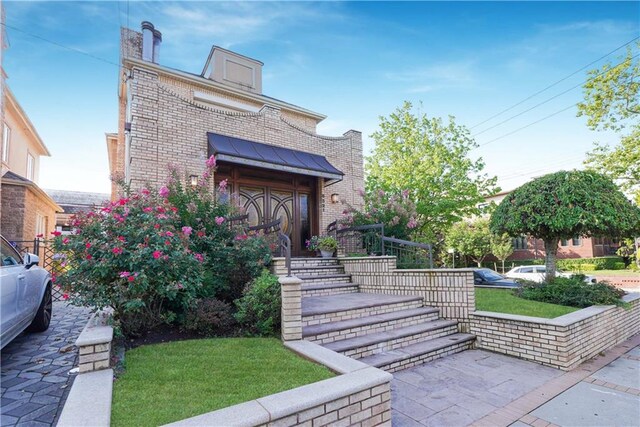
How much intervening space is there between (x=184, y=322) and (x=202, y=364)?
121 cm

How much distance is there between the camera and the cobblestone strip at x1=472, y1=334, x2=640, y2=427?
3127 mm

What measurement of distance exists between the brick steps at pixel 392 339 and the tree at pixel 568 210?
359 centimetres

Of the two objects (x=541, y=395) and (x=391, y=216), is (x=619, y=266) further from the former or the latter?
(x=541, y=395)

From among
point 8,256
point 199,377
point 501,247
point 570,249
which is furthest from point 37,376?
point 570,249

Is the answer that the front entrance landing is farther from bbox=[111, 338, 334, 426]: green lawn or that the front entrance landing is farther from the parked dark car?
the parked dark car

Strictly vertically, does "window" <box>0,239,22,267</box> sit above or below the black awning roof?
below

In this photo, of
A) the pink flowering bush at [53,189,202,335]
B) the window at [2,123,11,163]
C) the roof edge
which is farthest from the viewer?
the window at [2,123,11,163]

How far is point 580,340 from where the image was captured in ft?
A: 16.0

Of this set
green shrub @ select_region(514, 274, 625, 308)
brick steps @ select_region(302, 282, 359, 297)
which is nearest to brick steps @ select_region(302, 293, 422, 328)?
brick steps @ select_region(302, 282, 359, 297)

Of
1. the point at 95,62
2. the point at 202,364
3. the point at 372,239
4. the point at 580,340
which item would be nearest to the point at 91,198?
the point at 95,62

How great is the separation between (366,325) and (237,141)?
5990 mm

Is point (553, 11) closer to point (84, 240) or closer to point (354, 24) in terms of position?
point (354, 24)

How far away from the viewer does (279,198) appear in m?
9.50

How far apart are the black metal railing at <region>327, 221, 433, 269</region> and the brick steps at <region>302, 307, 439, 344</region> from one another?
52.5 inches
